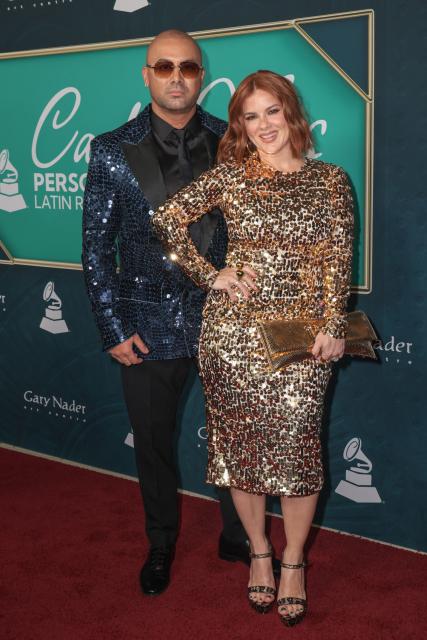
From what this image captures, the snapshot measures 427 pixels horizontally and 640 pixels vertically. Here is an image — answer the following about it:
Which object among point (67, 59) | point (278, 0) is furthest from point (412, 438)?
point (67, 59)

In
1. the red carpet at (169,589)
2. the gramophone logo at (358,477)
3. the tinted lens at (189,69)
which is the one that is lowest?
the red carpet at (169,589)

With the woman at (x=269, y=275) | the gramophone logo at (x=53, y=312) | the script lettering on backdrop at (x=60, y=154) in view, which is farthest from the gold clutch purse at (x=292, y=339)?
the gramophone logo at (x=53, y=312)

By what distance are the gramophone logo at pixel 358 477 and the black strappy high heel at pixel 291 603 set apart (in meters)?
0.64

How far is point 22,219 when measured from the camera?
3.95 metres

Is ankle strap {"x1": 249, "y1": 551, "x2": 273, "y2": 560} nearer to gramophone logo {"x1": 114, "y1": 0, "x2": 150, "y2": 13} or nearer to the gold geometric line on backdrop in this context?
the gold geometric line on backdrop

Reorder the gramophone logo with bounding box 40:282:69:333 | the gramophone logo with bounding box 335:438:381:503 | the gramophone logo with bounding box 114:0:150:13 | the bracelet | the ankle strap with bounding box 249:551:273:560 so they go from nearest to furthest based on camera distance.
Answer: the bracelet < the ankle strap with bounding box 249:551:273:560 < the gramophone logo with bounding box 335:438:381:503 < the gramophone logo with bounding box 114:0:150:13 < the gramophone logo with bounding box 40:282:69:333

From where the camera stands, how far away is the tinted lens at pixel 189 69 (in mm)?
2588

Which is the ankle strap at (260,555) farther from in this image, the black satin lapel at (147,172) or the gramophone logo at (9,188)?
the gramophone logo at (9,188)

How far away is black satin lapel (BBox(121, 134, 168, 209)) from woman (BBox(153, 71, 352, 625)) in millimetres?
123

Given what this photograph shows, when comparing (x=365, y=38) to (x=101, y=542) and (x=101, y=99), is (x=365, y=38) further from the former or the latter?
(x=101, y=542)

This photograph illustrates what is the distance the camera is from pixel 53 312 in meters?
3.97

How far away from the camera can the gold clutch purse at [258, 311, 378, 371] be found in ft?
7.82

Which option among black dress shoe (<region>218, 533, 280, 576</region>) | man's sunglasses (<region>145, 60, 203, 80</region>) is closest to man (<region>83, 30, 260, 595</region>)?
man's sunglasses (<region>145, 60, 203, 80</region>)

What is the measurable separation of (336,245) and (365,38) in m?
0.84
